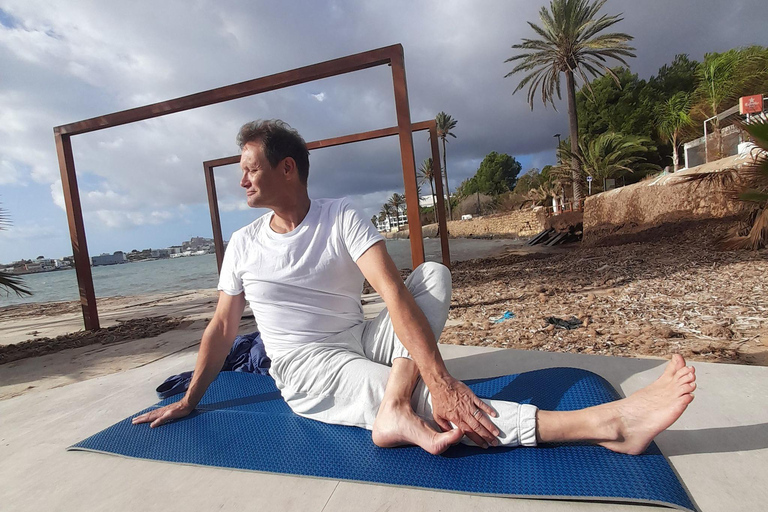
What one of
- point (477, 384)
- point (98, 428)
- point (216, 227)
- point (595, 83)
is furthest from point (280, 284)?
point (595, 83)

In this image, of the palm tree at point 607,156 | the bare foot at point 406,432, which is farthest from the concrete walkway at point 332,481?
the palm tree at point 607,156

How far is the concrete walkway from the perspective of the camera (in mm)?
1107

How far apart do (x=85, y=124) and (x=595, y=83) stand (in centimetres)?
3077

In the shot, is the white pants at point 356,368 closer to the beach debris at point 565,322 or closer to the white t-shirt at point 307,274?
the white t-shirt at point 307,274

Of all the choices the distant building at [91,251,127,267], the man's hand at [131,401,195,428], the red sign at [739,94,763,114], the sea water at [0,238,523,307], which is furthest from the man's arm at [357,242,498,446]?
the distant building at [91,251,127,267]

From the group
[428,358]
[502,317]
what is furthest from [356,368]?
[502,317]

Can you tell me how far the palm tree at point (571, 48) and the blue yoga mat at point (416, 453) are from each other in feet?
59.7

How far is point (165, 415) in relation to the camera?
1.74 m

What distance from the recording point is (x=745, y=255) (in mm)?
5578

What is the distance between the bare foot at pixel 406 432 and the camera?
1219 millimetres

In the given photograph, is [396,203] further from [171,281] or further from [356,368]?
[356,368]

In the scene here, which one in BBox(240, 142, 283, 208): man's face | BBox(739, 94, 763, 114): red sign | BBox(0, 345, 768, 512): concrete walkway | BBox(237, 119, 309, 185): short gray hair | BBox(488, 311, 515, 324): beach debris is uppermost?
BBox(739, 94, 763, 114): red sign

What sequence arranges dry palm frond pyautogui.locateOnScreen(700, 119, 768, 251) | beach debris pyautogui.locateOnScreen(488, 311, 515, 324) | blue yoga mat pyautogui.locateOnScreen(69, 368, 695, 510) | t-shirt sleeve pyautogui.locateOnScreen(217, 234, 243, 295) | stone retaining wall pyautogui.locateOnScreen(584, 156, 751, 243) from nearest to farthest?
1. blue yoga mat pyautogui.locateOnScreen(69, 368, 695, 510)
2. t-shirt sleeve pyautogui.locateOnScreen(217, 234, 243, 295)
3. beach debris pyautogui.locateOnScreen(488, 311, 515, 324)
4. dry palm frond pyautogui.locateOnScreen(700, 119, 768, 251)
5. stone retaining wall pyautogui.locateOnScreen(584, 156, 751, 243)

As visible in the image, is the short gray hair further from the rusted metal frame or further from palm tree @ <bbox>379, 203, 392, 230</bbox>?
palm tree @ <bbox>379, 203, 392, 230</bbox>
